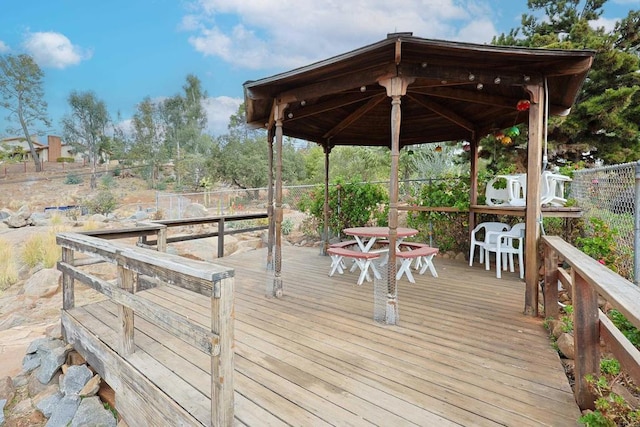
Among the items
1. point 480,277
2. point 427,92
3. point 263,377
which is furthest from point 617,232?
point 263,377

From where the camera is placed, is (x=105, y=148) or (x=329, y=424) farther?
(x=105, y=148)

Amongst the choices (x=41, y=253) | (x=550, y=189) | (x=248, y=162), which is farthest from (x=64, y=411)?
(x=248, y=162)

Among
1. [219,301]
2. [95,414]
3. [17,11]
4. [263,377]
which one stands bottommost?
[95,414]

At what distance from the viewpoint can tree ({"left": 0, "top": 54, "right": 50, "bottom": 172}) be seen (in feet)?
65.4

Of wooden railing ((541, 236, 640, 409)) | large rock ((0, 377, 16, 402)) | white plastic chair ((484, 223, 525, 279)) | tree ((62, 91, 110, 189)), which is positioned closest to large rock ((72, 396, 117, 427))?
large rock ((0, 377, 16, 402))

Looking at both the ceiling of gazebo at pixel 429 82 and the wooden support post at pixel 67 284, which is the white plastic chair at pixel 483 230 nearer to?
the ceiling of gazebo at pixel 429 82

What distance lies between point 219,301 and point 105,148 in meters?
28.1

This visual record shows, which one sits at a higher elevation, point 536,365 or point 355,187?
point 355,187

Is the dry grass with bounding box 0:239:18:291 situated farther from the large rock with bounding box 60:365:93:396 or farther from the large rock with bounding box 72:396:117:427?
the large rock with bounding box 72:396:117:427

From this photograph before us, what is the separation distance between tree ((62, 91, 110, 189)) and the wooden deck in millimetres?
23815

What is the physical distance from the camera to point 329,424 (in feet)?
5.24

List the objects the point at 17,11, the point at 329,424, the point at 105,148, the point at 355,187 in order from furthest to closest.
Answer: the point at 17,11, the point at 105,148, the point at 355,187, the point at 329,424

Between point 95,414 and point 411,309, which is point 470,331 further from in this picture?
point 95,414

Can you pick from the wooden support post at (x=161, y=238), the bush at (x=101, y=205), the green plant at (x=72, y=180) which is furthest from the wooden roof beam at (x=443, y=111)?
the green plant at (x=72, y=180)
